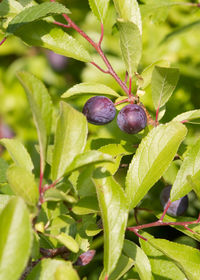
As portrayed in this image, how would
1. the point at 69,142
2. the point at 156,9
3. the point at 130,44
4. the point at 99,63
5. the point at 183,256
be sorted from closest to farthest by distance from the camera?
the point at 69,142
the point at 183,256
the point at 130,44
the point at 156,9
the point at 99,63

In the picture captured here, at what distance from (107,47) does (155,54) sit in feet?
0.79

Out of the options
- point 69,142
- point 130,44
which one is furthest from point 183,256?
point 130,44

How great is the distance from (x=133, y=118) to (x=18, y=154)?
240 mm

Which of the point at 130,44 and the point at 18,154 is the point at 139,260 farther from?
the point at 130,44

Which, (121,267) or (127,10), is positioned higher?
(127,10)

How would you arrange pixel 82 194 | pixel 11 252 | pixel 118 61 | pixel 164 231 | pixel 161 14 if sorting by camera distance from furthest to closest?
pixel 118 61 → pixel 164 231 → pixel 161 14 → pixel 82 194 → pixel 11 252

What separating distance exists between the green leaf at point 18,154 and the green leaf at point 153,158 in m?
0.20

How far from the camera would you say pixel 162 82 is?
86 centimetres

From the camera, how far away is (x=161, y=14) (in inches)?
51.0

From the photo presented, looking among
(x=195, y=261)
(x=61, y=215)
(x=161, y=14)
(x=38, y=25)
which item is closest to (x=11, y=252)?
(x=61, y=215)

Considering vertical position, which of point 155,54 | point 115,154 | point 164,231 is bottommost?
point 164,231

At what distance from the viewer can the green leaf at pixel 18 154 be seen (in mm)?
688

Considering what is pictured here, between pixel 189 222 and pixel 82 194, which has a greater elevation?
pixel 82 194

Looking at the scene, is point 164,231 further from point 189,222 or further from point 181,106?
point 189,222
